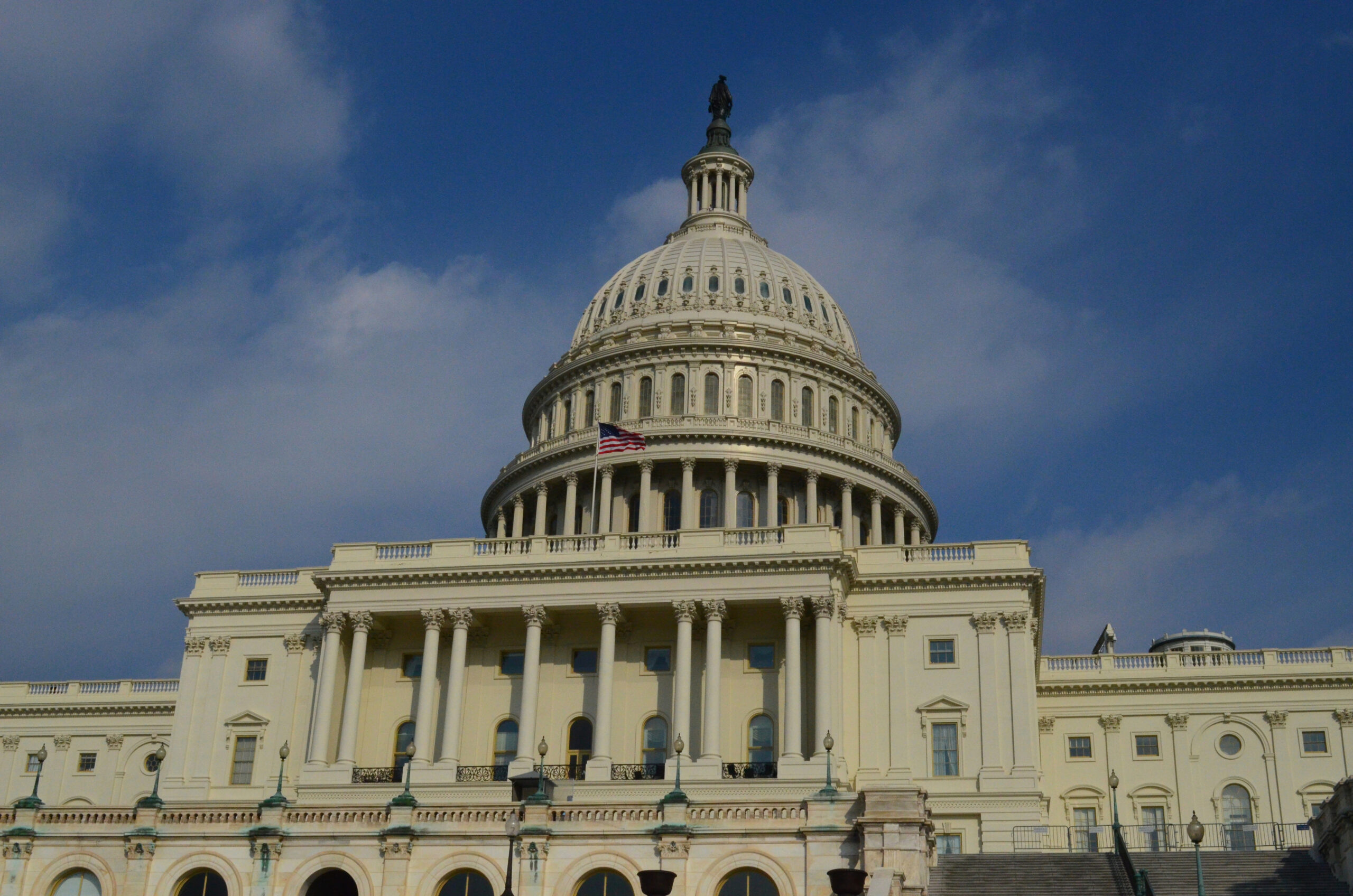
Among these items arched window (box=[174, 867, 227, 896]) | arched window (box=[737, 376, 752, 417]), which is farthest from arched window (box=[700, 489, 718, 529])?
arched window (box=[174, 867, 227, 896])

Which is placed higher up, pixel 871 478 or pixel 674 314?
pixel 674 314

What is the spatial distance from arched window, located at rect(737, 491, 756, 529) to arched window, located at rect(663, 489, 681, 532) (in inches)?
137

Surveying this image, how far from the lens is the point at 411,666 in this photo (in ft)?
237

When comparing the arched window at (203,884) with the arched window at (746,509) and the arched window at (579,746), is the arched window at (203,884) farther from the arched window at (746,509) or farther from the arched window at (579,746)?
the arched window at (746,509)

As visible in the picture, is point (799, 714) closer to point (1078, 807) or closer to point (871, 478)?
point (1078, 807)

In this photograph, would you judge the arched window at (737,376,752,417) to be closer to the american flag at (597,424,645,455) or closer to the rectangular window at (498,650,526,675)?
the american flag at (597,424,645,455)

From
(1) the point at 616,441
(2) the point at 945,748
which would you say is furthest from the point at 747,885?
(1) the point at 616,441

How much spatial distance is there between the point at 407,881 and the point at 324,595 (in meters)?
35.0

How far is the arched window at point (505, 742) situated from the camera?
226 ft

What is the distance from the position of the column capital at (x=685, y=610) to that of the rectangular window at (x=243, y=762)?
20.7 m

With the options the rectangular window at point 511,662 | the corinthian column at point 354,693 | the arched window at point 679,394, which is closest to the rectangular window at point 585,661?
the rectangular window at point 511,662

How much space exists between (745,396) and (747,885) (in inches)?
2368

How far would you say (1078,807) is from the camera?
76.1 metres

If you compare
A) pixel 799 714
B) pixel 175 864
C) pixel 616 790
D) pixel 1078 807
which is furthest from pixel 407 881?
pixel 1078 807
